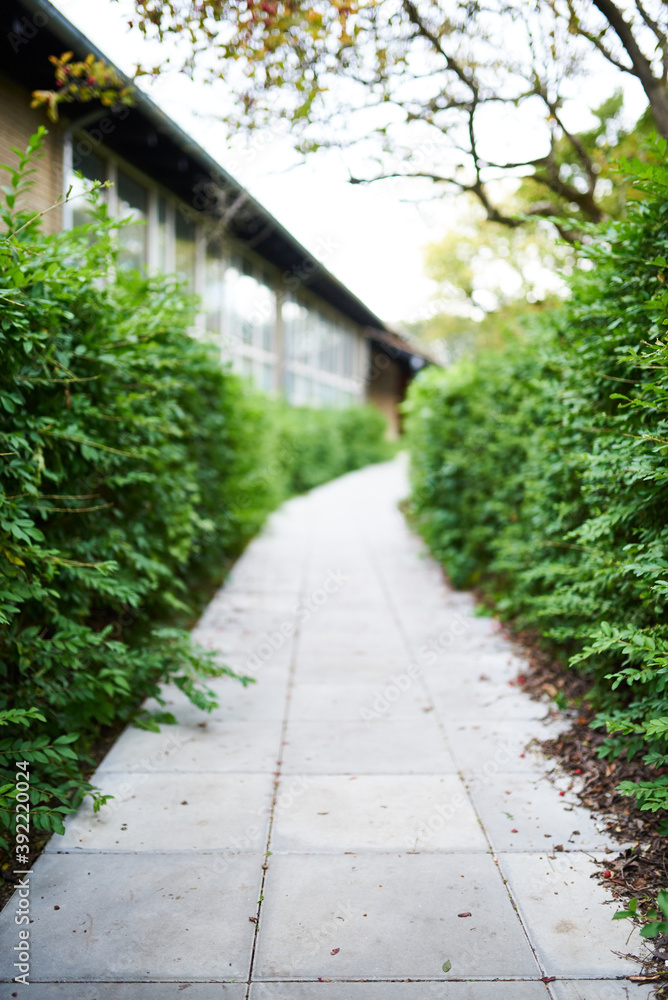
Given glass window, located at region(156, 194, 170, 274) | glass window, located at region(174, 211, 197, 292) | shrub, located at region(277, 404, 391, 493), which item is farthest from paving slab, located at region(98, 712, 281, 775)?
shrub, located at region(277, 404, 391, 493)

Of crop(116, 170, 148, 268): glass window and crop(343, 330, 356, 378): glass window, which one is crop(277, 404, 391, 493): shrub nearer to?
crop(343, 330, 356, 378): glass window

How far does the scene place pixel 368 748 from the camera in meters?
3.83

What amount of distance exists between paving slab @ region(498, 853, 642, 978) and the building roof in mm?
6065

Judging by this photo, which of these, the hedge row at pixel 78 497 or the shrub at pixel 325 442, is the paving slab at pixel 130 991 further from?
the shrub at pixel 325 442

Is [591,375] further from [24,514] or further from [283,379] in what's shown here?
[283,379]

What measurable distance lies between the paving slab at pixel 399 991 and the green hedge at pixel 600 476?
784 mm

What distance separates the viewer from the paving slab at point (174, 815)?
115 inches

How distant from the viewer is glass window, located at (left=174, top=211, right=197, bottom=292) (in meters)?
10.7

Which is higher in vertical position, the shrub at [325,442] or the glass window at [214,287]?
the glass window at [214,287]

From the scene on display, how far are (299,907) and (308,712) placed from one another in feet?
5.89

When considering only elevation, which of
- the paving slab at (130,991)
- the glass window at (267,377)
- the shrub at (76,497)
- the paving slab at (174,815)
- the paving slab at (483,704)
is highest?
the glass window at (267,377)

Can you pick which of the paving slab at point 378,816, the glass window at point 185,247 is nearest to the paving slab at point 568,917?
the paving slab at point 378,816

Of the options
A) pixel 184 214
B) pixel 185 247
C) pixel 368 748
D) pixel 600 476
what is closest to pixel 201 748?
pixel 368 748

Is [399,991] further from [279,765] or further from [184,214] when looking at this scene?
[184,214]
